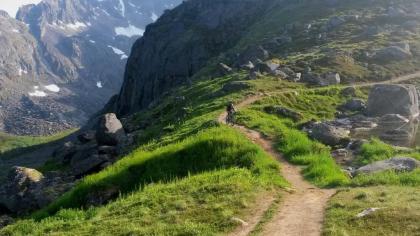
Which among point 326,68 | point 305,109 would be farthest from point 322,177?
point 326,68

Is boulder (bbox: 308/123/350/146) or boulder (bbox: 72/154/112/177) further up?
boulder (bbox: 308/123/350/146)

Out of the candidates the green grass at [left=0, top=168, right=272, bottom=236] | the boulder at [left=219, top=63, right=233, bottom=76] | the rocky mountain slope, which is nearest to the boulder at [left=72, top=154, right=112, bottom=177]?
the rocky mountain slope

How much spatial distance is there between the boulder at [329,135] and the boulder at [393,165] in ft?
25.6

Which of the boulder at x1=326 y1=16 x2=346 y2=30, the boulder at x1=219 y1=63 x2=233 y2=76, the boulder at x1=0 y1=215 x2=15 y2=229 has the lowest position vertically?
the boulder at x1=0 y1=215 x2=15 y2=229

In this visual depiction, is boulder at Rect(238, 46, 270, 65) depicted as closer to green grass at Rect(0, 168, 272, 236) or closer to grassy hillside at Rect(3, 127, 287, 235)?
grassy hillside at Rect(3, 127, 287, 235)

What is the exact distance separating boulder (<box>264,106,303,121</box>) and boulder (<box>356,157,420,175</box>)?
58.6ft

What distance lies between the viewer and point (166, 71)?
7721 inches

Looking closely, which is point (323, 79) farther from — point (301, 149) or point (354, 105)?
point (301, 149)

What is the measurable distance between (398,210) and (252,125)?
72.1 ft

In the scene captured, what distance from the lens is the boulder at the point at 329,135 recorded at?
124ft

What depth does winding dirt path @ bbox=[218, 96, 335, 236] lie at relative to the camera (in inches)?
771

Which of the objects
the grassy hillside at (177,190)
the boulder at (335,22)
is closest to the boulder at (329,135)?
the grassy hillside at (177,190)

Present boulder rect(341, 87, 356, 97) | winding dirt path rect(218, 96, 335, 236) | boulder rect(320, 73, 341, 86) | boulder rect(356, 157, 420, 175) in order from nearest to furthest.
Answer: winding dirt path rect(218, 96, 335, 236)
boulder rect(356, 157, 420, 175)
boulder rect(341, 87, 356, 97)
boulder rect(320, 73, 341, 86)

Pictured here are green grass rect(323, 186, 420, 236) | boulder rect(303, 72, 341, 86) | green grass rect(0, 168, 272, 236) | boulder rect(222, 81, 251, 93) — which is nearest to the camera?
green grass rect(323, 186, 420, 236)
